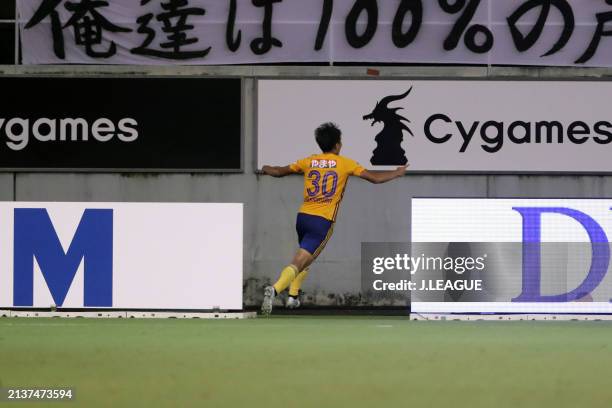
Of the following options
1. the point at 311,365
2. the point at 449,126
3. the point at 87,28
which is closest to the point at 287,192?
the point at 449,126

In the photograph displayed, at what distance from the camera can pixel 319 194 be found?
13.2m

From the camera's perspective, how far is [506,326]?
12.2 metres

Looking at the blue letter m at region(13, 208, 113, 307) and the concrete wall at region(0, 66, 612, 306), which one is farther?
the concrete wall at region(0, 66, 612, 306)

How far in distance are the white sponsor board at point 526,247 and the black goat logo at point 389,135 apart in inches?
200

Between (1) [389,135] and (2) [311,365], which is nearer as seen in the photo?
(2) [311,365]

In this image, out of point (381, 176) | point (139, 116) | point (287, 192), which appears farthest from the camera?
point (287, 192)

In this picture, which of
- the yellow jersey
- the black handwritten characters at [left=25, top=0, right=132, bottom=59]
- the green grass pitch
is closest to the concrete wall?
the black handwritten characters at [left=25, top=0, right=132, bottom=59]

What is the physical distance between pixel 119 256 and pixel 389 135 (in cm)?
606

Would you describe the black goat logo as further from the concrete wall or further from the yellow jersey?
the yellow jersey

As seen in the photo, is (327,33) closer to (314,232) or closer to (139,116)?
(139,116)

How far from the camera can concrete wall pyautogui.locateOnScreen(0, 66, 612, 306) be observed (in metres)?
19.0

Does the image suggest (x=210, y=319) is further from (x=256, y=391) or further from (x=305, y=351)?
(x=256, y=391)

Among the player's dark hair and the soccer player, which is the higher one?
the player's dark hair

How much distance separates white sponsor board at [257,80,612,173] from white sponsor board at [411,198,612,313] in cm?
512
